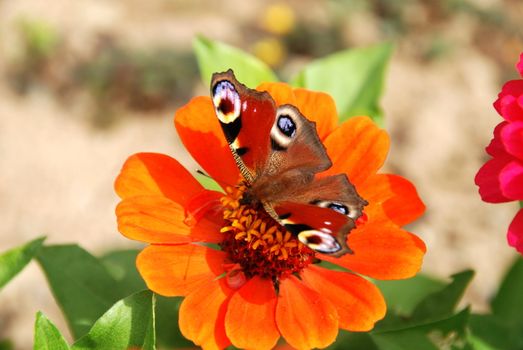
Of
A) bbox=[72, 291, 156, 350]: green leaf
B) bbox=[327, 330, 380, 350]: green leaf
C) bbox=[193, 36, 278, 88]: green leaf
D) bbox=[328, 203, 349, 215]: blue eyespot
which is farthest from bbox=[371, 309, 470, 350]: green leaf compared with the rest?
bbox=[193, 36, 278, 88]: green leaf

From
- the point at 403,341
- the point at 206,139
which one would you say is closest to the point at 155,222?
the point at 206,139

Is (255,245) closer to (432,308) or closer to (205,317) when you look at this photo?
(205,317)

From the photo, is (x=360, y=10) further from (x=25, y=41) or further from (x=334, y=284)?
(x=334, y=284)

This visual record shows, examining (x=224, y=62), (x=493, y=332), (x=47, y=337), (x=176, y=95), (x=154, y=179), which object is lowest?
(x=47, y=337)

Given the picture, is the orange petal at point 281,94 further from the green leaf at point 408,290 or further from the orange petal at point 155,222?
the green leaf at point 408,290

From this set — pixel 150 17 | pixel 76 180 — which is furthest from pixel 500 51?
pixel 76 180

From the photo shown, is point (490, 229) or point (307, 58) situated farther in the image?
point (307, 58)
